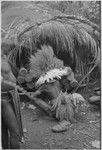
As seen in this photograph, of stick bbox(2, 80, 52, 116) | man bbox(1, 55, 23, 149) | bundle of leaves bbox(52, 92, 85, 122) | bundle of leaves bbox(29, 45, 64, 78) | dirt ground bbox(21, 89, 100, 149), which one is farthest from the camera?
bundle of leaves bbox(29, 45, 64, 78)

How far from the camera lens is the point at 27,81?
21.2ft

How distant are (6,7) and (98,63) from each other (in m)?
3.24

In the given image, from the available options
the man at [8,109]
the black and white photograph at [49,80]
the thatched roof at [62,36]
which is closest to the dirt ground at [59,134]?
the black and white photograph at [49,80]

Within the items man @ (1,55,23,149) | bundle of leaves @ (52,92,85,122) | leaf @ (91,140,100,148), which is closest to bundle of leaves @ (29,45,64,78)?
bundle of leaves @ (52,92,85,122)

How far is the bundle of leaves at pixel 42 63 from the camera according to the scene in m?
6.19

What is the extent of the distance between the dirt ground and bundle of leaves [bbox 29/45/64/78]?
0.76 meters

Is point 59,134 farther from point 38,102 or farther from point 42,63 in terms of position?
point 42,63

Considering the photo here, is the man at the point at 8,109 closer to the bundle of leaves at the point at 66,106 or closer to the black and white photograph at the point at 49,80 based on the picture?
the black and white photograph at the point at 49,80

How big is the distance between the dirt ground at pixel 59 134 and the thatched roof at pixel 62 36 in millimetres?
1454

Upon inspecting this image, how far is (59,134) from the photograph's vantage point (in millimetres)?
5168

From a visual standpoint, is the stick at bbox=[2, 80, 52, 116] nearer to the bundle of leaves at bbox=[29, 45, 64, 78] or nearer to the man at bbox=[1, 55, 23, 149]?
the bundle of leaves at bbox=[29, 45, 64, 78]

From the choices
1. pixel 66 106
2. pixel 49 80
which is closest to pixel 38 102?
pixel 49 80

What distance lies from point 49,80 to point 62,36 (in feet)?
4.80

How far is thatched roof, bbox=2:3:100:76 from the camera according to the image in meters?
6.92
